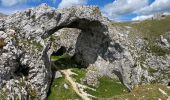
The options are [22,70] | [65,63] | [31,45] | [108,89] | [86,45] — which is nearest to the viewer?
[22,70]

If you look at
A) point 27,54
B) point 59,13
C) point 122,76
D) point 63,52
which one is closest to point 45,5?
point 59,13

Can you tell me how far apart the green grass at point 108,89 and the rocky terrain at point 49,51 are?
120 centimetres

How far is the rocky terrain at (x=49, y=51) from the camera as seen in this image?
51.9 m

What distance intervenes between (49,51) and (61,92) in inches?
305

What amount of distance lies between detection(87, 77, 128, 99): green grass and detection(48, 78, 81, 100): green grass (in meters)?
3.60

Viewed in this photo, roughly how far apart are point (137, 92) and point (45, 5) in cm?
2346

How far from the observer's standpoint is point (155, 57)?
12356 cm

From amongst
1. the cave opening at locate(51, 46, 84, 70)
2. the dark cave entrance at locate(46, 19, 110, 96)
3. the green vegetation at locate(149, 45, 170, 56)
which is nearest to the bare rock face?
the dark cave entrance at locate(46, 19, 110, 96)

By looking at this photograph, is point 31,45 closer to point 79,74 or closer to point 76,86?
point 76,86

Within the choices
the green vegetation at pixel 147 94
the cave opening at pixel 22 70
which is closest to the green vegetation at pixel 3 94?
the cave opening at pixel 22 70

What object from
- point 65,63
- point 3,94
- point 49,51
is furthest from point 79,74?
point 3,94

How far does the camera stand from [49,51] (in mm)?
61625

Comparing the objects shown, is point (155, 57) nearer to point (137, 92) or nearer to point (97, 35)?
point (97, 35)

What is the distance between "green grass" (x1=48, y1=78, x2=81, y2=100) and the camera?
56.6m
